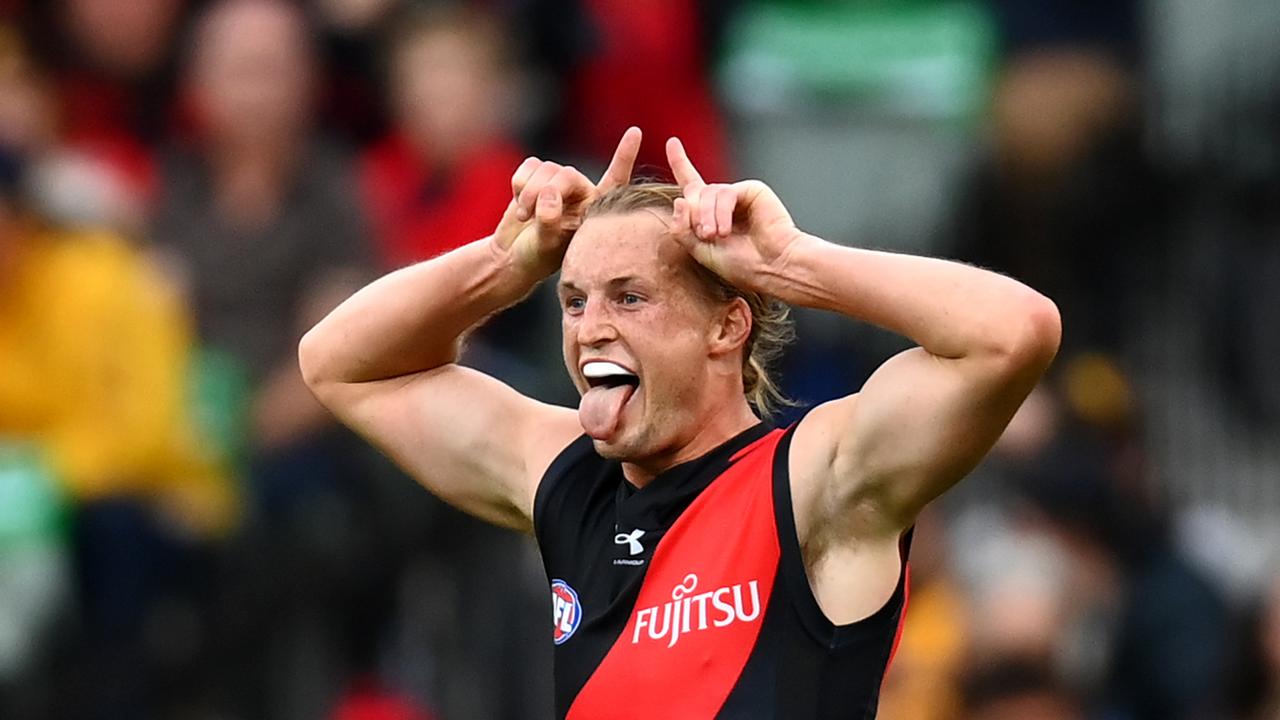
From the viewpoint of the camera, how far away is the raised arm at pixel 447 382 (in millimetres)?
5586

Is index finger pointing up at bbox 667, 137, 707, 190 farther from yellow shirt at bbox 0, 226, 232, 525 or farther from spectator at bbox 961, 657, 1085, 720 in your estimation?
yellow shirt at bbox 0, 226, 232, 525

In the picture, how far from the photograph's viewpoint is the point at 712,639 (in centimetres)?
496

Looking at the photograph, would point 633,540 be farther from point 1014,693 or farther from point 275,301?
point 275,301

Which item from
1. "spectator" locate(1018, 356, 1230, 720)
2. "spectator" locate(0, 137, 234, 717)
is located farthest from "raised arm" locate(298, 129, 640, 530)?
"spectator" locate(1018, 356, 1230, 720)

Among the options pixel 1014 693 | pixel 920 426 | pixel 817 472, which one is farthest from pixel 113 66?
pixel 920 426

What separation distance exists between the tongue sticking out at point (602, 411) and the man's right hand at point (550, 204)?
0.40 m

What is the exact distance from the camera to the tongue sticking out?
5.13m

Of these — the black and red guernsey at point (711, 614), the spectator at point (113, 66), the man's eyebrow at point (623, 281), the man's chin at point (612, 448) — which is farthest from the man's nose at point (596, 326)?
the spectator at point (113, 66)

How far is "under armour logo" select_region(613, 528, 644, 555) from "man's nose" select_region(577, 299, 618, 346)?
374 millimetres

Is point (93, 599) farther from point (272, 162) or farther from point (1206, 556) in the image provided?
point (1206, 556)

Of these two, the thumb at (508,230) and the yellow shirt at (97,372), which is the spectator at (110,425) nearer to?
the yellow shirt at (97,372)

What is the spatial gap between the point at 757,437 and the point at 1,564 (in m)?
4.09

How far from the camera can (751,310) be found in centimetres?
538

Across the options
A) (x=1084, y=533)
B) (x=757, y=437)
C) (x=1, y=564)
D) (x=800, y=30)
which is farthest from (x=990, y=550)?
(x=757, y=437)
